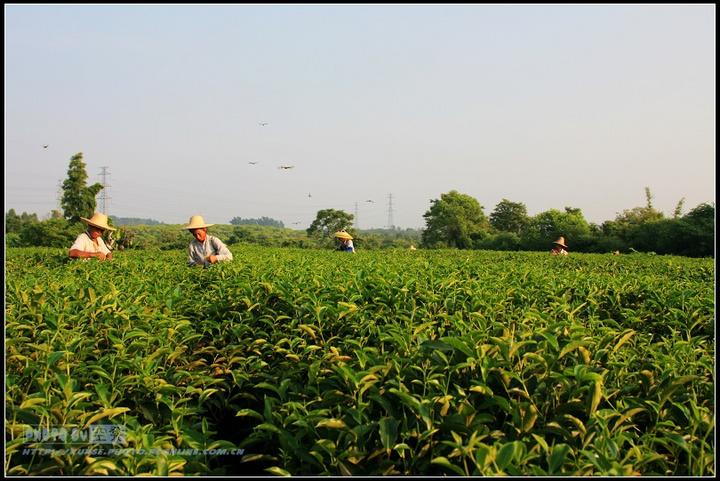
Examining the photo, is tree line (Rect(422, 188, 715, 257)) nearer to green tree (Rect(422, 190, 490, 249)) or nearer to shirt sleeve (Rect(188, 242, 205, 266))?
green tree (Rect(422, 190, 490, 249))

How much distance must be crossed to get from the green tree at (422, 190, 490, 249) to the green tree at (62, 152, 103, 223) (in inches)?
1422

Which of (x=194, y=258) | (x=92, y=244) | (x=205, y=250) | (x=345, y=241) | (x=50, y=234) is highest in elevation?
(x=50, y=234)

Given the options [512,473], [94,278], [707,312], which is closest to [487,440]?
[512,473]

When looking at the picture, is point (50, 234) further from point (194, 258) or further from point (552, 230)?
point (552, 230)

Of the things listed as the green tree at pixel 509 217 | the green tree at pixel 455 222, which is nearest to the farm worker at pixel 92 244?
the green tree at pixel 455 222

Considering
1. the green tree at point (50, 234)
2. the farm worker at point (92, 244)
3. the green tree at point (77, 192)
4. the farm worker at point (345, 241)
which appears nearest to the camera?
the farm worker at point (92, 244)

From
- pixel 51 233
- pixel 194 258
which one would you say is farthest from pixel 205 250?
pixel 51 233

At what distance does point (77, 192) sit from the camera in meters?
54.5

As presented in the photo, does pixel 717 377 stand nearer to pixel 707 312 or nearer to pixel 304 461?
pixel 304 461

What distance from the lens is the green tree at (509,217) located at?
64006mm

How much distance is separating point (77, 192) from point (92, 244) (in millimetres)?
53742

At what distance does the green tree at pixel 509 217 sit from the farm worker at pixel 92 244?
60.1 metres

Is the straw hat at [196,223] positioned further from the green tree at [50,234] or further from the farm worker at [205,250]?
the green tree at [50,234]

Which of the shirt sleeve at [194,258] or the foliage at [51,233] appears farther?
the foliage at [51,233]
